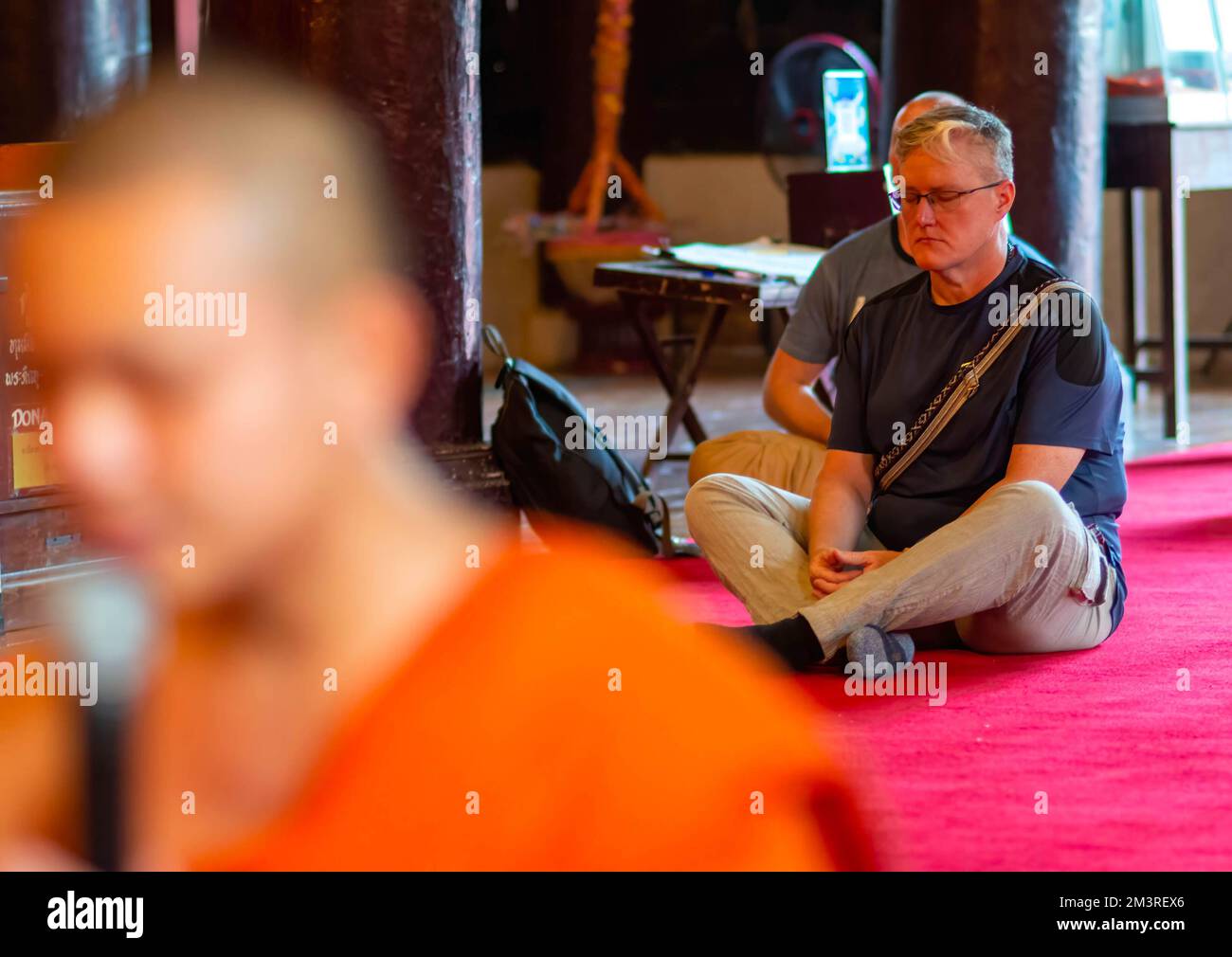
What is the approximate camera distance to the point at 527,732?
0.63 metres

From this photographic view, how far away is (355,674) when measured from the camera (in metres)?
0.62

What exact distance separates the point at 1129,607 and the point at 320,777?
10.00ft

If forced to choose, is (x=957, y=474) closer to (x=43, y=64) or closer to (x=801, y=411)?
(x=801, y=411)

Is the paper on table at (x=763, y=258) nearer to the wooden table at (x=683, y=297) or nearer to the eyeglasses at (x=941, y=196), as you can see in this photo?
the wooden table at (x=683, y=297)

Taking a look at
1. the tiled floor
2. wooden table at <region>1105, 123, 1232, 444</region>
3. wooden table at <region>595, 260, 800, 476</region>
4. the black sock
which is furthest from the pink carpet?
wooden table at <region>1105, 123, 1232, 444</region>

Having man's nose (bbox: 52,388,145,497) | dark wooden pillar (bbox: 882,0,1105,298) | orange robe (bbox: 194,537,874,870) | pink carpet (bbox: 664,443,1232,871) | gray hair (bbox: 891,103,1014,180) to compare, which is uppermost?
dark wooden pillar (bbox: 882,0,1105,298)

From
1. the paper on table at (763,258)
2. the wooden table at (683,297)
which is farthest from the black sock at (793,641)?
the paper on table at (763,258)

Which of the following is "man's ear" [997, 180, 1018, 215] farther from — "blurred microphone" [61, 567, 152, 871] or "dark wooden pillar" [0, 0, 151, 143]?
"dark wooden pillar" [0, 0, 151, 143]

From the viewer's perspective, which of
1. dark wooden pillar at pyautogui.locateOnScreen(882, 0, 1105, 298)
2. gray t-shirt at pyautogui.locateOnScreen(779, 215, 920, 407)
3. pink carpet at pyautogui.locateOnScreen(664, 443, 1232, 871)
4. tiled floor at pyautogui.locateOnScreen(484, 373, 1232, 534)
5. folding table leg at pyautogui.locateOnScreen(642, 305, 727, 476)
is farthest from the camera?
tiled floor at pyautogui.locateOnScreen(484, 373, 1232, 534)

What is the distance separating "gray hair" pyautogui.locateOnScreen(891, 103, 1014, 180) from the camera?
8.92ft

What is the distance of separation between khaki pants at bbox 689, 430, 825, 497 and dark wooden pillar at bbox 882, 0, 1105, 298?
2.10m

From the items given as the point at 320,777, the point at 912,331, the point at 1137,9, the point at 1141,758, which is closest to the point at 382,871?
the point at 320,777

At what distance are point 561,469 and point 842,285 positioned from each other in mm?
832

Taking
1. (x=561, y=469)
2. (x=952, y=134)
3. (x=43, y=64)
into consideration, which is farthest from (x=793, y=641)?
(x=43, y=64)
